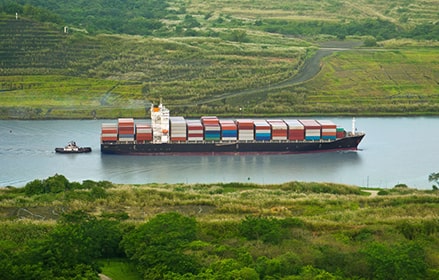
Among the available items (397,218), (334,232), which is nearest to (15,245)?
(334,232)

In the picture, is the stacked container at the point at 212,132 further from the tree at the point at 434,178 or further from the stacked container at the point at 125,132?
the tree at the point at 434,178

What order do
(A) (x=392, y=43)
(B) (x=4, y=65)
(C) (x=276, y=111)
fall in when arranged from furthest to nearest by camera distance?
(A) (x=392, y=43) < (B) (x=4, y=65) < (C) (x=276, y=111)

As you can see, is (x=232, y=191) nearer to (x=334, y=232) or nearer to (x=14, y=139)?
(x=334, y=232)

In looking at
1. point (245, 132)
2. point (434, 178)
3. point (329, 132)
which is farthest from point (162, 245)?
point (329, 132)

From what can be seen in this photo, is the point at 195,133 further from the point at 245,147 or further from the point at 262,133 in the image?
the point at 262,133

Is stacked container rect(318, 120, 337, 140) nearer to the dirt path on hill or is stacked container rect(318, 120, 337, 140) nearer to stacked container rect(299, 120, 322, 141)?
stacked container rect(299, 120, 322, 141)
